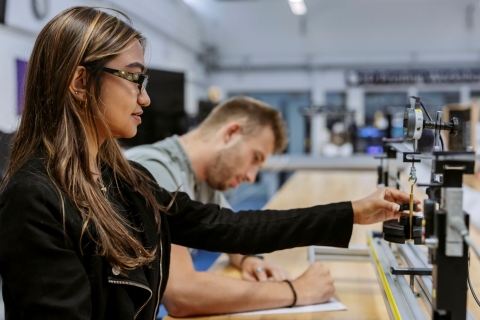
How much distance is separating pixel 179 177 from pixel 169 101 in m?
3.68

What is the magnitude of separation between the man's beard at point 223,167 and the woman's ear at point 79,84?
93 centimetres

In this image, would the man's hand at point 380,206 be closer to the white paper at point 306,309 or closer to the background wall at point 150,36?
the white paper at point 306,309

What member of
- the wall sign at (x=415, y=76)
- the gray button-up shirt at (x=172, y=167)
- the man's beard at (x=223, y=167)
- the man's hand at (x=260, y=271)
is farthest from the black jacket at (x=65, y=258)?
the wall sign at (x=415, y=76)

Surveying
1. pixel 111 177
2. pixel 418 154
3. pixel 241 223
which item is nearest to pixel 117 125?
pixel 111 177

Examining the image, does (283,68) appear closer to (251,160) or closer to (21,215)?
(251,160)

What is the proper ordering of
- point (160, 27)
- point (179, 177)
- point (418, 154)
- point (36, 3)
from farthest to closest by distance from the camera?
point (160, 27)
point (36, 3)
point (179, 177)
point (418, 154)

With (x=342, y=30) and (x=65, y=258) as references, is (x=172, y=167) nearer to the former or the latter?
(x=65, y=258)

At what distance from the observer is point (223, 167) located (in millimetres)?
1875

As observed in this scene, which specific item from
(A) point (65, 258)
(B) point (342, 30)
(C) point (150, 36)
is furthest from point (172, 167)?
(B) point (342, 30)

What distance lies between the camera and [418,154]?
1.02 meters

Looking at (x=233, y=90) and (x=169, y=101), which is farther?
(x=233, y=90)

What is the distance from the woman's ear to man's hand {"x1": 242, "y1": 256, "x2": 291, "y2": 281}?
92cm

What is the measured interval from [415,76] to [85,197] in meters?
10.3

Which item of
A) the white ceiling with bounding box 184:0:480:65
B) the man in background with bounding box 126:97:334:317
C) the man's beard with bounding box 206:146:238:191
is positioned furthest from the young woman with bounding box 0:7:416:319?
the white ceiling with bounding box 184:0:480:65
